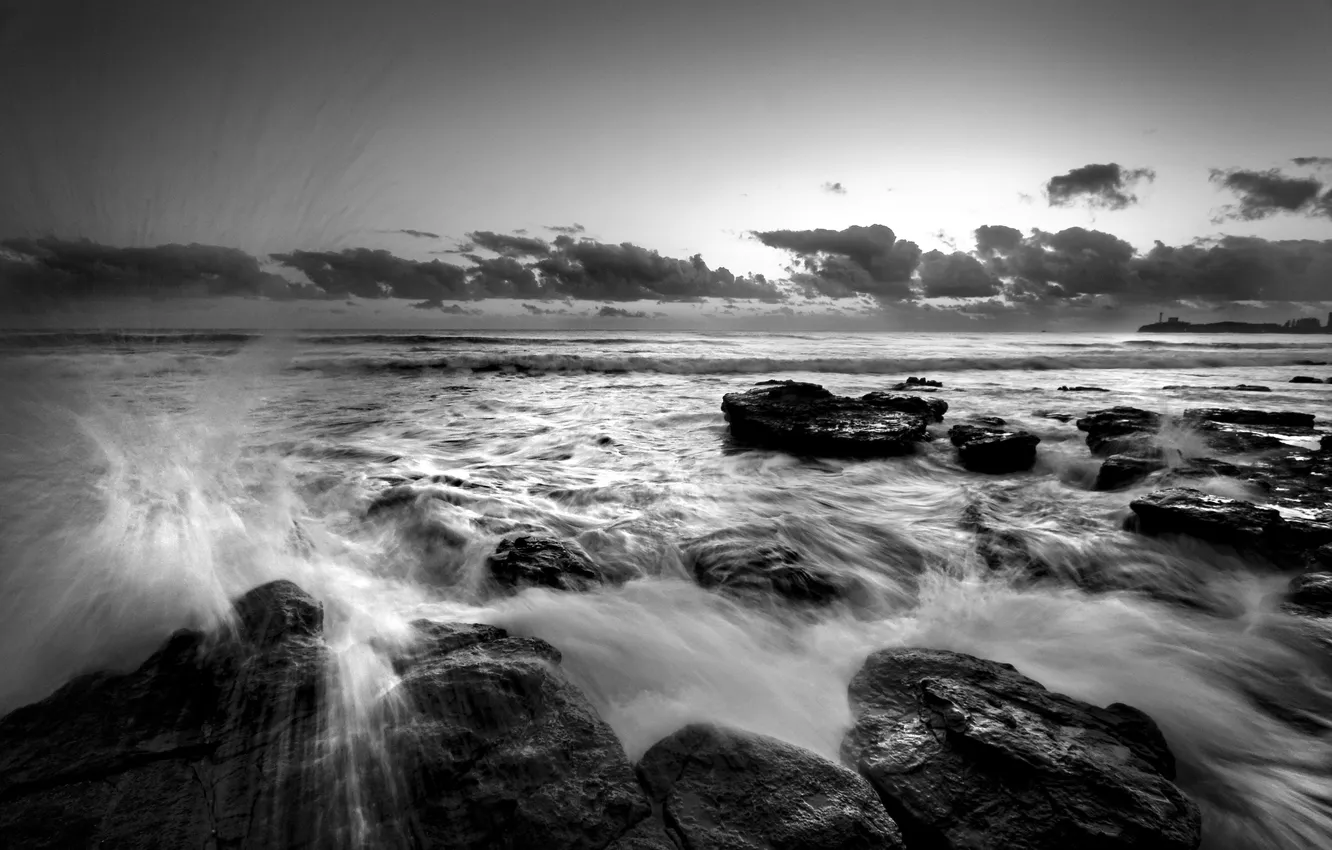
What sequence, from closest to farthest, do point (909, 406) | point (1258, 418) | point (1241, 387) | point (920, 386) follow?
point (1258, 418), point (909, 406), point (1241, 387), point (920, 386)

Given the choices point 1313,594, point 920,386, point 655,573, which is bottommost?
point 655,573

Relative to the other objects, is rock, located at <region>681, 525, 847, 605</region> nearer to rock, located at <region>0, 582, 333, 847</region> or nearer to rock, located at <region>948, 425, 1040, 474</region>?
rock, located at <region>0, 582, 333, 847</region>

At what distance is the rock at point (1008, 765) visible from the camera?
185 cm

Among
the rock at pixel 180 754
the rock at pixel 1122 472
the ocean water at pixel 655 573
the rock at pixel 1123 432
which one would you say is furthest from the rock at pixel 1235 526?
the rock at pixel 180 754

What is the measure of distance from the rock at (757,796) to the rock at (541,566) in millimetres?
1742

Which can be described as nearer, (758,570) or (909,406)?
(758,570)

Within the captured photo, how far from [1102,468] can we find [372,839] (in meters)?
7.49

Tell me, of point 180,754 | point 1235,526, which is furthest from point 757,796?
point 1235,526

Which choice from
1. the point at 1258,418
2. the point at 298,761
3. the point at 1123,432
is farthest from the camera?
the point at 1258,418

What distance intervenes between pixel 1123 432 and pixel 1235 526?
13.7 ft

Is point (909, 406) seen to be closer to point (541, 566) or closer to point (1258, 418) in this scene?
point (1258, 418)

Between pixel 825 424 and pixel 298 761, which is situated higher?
pixel 825 424

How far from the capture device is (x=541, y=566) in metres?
3.89

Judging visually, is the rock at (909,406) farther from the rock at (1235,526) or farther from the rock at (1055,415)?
the rock at (1235,526)
